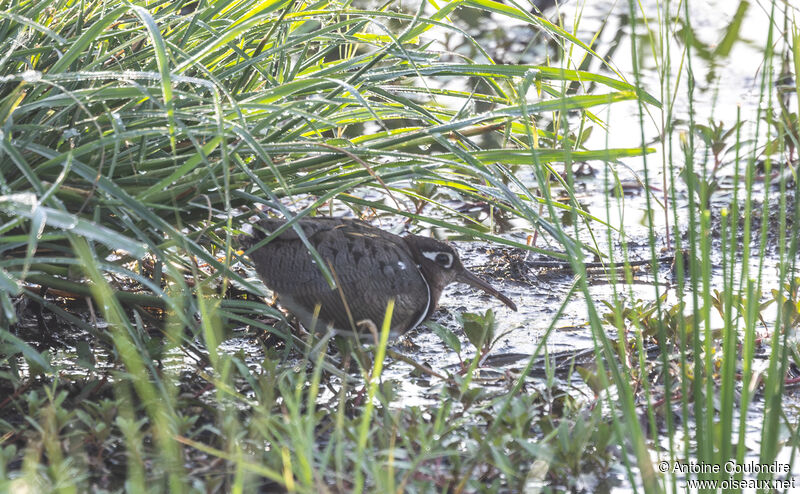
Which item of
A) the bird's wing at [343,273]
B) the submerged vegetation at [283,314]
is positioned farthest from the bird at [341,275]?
the submerged vegetation at [283,314]

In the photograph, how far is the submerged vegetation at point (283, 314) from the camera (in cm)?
239

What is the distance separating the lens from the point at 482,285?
409 centimetres

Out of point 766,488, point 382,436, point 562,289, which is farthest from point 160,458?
point 562,289

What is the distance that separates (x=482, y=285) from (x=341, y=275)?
0.82 meters

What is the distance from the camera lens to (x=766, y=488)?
239cm

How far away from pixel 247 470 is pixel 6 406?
0.95 metres

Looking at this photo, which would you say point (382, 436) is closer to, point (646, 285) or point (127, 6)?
point (127, 6)

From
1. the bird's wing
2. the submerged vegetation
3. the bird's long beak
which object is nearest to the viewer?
the submerged vegetation

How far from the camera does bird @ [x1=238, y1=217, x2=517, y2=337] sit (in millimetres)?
3486

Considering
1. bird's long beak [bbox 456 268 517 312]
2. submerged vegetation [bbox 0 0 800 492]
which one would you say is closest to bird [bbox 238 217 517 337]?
submerged vegetation [bbox 0 0 800 492]

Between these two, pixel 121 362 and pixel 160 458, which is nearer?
pixel 160 458

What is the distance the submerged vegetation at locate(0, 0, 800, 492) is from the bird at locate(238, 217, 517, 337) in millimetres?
132

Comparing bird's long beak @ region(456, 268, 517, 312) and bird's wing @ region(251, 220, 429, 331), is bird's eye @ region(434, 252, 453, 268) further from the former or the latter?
bird's wing @ region(251, 220, 429, 331)

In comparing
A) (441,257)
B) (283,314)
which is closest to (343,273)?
(283,314)
